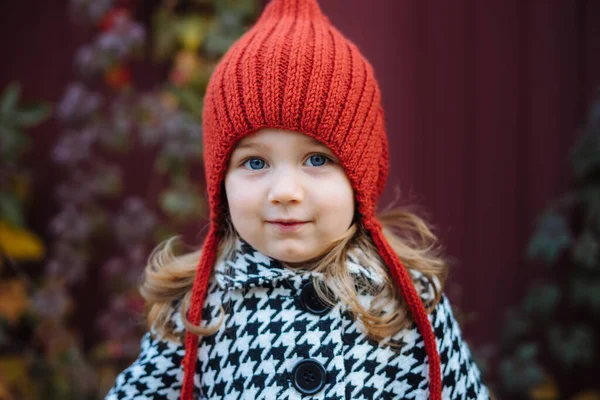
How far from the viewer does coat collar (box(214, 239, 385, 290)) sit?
1.51 meters

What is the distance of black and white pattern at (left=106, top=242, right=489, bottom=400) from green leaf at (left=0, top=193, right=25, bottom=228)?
141cm

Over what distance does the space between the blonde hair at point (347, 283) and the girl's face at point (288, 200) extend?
79mm

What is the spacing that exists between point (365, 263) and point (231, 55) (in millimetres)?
641

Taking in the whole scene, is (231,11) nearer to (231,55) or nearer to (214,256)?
(231,55)

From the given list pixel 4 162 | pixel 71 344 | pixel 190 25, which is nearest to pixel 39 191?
pixel 4 162

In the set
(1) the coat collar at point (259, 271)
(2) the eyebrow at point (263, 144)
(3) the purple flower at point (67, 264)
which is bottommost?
(3) the purple flower at point (67, 264)

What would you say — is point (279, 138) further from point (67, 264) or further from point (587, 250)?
point (67, 264)

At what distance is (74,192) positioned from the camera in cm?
283

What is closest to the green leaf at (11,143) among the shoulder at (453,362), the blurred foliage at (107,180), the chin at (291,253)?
the blurred foliage at (107,180)

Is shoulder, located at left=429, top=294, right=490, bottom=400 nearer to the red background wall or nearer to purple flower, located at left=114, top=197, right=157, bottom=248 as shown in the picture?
the red background wall

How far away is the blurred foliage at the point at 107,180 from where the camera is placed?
2.66 meters

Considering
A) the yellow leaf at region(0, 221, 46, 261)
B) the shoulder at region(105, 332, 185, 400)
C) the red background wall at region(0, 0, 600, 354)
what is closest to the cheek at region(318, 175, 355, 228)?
the shoulder at region(105, 332, 185, 400)

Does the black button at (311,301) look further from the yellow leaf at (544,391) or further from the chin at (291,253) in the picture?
the yellow leaf at (544,391)

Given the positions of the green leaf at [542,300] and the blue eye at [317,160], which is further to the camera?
the green leaf at [542,300]
